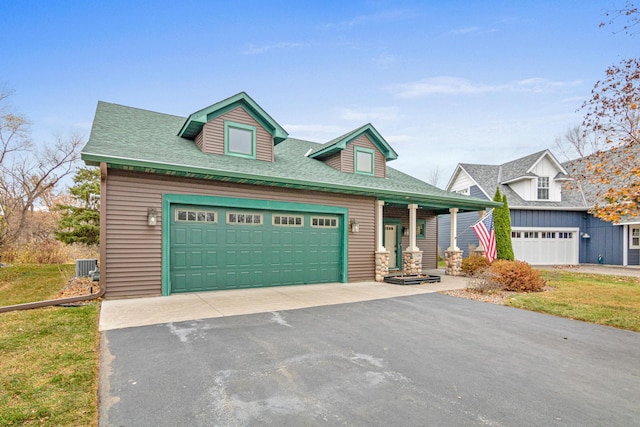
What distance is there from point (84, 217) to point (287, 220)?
28.4 feet

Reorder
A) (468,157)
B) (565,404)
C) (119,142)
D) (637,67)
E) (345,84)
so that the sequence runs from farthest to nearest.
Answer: (468,157), (345,84), (119,142), (637,67), (565,404)

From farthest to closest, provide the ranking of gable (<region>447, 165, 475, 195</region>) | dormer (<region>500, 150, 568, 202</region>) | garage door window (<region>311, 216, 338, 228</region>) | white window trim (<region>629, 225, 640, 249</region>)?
1. gable (<region>447, 165, 475, 195</region>)
2. dormer (<region>500, 150, 568, 202</region>)
3. white window trim (<region>629, 225, 640, 249</region>)
4. garage door window (<region>311, 216, 338, 228</region>)

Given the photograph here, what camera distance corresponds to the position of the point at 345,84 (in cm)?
1698

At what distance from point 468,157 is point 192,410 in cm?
7372

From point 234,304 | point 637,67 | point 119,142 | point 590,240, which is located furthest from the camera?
point 590,240

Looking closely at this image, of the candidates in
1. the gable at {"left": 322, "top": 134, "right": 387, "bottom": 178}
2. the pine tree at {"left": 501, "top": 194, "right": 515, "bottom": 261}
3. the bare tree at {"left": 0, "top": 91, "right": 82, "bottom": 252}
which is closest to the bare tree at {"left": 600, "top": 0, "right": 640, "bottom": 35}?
the gable at {"left": 322, "top": 134, "right": 387, "bottom": 178}

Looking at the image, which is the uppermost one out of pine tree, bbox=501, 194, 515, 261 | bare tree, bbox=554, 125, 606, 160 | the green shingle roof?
bare tree, bbox=554, 125, 606, 160

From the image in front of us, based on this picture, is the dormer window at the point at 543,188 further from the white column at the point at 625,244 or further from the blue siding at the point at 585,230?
the white column at the point at 625,244

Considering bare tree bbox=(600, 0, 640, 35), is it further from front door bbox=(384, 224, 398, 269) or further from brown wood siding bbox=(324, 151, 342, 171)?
front door bbox=(384, 224, 398, 269)

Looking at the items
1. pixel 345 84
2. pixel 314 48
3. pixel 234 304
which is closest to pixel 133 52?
pixel 314 48

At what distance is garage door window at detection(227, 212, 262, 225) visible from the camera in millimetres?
8938

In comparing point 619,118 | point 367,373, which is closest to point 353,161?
point 619,118

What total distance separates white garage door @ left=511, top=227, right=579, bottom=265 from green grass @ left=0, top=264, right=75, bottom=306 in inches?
797

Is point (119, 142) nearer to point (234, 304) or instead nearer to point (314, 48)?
point (234, 304)
